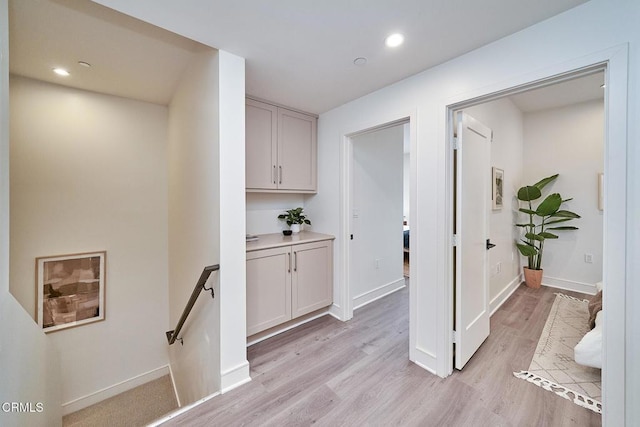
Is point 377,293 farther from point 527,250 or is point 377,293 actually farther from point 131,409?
point 131,409

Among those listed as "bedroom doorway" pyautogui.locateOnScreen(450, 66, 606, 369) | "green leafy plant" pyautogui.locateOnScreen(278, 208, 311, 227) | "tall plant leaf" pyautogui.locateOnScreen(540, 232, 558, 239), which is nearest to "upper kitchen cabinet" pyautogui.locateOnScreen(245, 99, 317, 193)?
"green leafy plant" pyautogui.locateOnScreen(278, 208, 311, 227)

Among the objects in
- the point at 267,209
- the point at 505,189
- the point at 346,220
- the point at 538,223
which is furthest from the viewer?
the point at 538,223

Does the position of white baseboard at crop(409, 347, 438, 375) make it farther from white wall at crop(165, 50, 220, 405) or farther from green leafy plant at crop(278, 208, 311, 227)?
green leafy plant at crop(278, 208, 311, 227)

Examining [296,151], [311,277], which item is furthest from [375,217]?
[296,151]

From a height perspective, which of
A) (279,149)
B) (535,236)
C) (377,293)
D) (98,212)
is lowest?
(377,293)

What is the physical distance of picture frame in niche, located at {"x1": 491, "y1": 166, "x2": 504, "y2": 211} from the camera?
10.5ft

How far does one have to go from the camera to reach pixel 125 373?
2963 mm

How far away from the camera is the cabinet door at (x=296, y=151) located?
2805 millimetres

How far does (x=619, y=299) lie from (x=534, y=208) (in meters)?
3.46

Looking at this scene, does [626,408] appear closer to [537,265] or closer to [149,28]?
[537,265]

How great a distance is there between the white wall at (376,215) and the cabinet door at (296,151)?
1.80 feet

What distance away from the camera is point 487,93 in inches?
65.9

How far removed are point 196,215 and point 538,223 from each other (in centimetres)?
491

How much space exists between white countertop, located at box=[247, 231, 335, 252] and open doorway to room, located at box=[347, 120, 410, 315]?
406 mm
